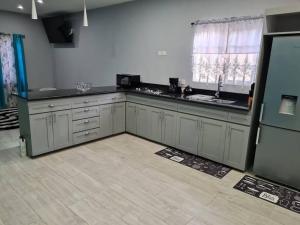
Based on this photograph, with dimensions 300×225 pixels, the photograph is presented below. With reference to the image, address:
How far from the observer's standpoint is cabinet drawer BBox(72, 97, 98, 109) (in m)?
3.53

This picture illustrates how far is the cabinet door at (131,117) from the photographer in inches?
166

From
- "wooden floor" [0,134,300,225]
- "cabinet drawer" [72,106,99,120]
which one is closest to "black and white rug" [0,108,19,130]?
"wooden floor" [0,134,300,225]

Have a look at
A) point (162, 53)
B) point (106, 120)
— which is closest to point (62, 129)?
point (106, 120)

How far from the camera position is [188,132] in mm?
3424

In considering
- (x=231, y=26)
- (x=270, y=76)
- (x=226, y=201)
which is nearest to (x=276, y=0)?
(x=231, y=26)

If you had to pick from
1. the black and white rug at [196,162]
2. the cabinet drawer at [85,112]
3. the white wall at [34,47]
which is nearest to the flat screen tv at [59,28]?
the white wall at [34,47]

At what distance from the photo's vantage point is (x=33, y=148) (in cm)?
318

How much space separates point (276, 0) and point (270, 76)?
1115mm

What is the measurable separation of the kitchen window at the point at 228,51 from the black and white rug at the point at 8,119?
4.01 metres

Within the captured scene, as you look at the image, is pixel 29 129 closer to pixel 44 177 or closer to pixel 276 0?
pixel 44 177

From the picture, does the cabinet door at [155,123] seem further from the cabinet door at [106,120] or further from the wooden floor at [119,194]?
the cabinet door at [106,120]

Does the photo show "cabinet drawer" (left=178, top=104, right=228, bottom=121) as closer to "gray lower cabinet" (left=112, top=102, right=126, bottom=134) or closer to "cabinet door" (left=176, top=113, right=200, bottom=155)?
"cabinet door" (left=176, top=113, right=200, bottom=155)

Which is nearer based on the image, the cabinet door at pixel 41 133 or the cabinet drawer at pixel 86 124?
the cabinet door at pixel 41 133

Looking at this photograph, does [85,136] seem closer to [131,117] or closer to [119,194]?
[131,117]
